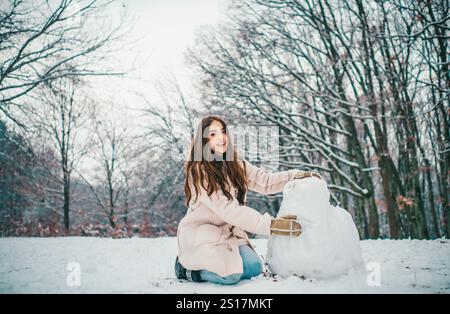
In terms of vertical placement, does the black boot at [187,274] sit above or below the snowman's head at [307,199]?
below

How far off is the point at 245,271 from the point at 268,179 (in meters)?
0.93

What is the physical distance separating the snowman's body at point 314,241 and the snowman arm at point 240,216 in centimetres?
27

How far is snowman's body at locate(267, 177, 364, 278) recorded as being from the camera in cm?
250

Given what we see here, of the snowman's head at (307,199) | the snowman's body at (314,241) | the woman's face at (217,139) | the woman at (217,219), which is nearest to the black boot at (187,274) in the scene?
the woman at (217,219)

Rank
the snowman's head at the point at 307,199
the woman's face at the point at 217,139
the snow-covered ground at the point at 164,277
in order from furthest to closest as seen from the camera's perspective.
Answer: the woman's face at the point at 217,139
the snowman's head at the point at 307,199
the snow-covered ground at the point at 164,277

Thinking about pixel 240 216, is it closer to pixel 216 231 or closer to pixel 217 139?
pixel 216 231

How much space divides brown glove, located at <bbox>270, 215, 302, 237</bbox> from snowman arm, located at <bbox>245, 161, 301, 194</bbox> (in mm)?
569

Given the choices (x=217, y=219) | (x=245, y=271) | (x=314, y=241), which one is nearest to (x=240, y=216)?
(x=217, y=219)

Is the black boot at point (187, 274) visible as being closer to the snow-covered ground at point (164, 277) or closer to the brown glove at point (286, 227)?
the snow-covered ground at point (164, 277)

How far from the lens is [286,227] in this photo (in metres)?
2.52

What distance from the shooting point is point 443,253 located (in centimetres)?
362

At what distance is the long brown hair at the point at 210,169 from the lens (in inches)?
105

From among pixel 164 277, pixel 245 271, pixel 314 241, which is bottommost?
pixel 164 277

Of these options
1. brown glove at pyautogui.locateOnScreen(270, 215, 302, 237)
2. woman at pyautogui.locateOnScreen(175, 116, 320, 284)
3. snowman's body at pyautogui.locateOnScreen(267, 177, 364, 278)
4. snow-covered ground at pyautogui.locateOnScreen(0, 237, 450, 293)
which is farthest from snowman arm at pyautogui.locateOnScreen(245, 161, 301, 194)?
snow-covered ground at pyautogui.locateOnScreen(0, 237, 450, 293)
